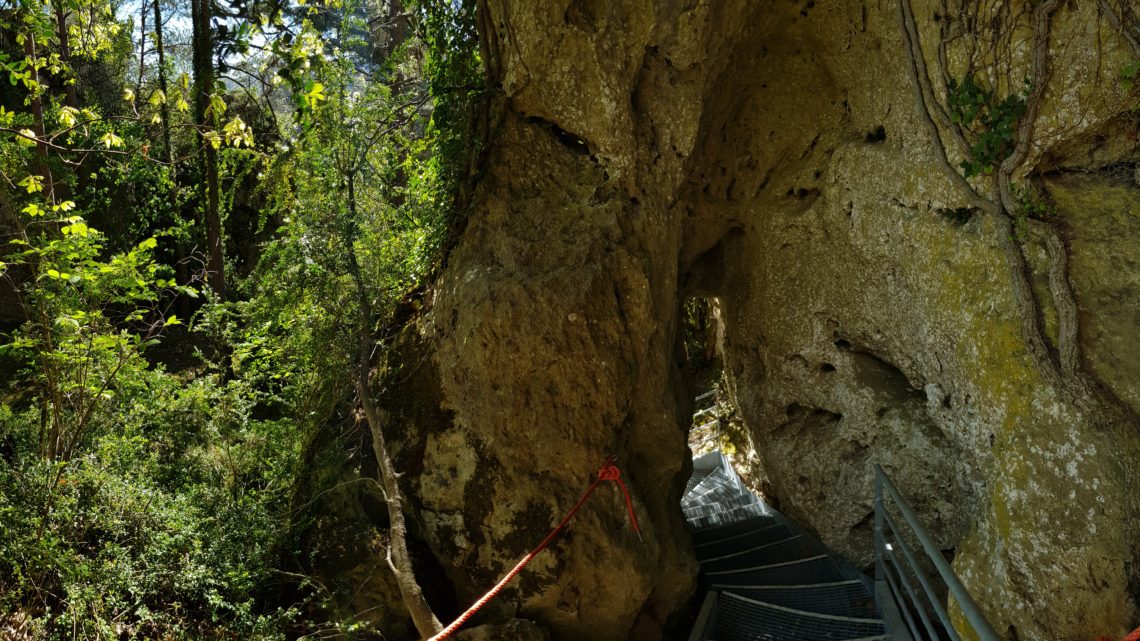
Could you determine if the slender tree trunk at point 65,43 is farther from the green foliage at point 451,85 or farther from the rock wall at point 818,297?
the rock wall at point 818,297

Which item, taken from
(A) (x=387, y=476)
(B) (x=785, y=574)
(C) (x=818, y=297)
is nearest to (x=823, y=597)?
(B) (x=785, y=574)

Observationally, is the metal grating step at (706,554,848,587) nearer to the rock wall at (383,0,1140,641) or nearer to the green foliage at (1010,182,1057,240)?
the rock wall at (383,0,1140,641)

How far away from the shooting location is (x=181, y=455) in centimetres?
511

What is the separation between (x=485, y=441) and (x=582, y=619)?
129 centimetres

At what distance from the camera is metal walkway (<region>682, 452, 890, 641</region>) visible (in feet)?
16.9

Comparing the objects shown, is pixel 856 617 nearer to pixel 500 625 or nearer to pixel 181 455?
pixel 500 625

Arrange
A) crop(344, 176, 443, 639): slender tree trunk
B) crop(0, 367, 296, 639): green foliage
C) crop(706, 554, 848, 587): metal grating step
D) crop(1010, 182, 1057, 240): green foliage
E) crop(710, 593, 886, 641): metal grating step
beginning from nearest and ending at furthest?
crop(0, 367, 296, 639): green foliage, crop(1010, 182, 1057, 240): green foliage, crop(344, 176, 443, 639): slender tree trunk, crop(710, 593, 886, 641): metal grating step, crop(706, 554, 848, 587): metal grating step

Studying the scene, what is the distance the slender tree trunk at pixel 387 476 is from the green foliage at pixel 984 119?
3861mm

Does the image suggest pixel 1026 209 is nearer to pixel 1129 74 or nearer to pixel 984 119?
pixel 984 119

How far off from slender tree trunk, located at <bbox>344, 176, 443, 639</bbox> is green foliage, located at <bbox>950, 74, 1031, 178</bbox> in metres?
3.86

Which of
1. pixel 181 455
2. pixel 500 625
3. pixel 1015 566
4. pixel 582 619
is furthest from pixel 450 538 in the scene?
pixel 1015 566

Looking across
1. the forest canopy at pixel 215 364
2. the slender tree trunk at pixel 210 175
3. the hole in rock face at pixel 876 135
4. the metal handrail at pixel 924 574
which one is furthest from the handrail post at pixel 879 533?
the slender tree trunk at pixel 210 175

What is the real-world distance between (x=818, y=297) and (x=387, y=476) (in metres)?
3.77

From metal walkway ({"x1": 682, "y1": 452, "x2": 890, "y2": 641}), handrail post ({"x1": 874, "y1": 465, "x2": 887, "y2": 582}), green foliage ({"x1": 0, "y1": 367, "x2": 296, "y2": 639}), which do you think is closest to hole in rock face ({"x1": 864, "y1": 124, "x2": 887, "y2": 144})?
handrail post ({"x1": 874, "y1": 465, "x2": 887, "y2": 582})
